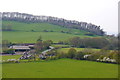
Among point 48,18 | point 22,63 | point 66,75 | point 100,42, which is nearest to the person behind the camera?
point 66,75

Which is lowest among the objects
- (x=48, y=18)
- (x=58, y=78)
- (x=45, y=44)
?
(x=58, y=78)

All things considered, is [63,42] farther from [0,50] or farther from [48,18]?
[48,18]

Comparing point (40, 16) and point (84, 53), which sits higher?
point (40, 16)

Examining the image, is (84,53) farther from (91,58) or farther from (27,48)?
(27,48)

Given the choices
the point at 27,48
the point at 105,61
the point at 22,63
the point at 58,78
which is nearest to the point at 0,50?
the point at 27,48

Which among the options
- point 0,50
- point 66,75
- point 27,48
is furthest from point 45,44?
point 66,75

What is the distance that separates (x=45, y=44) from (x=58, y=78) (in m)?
20.1

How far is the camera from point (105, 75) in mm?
19219

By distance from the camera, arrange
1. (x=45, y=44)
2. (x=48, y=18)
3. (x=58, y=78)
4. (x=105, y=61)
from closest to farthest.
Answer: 1. (x=58, y=78)
2. (x=105, y=61)
3. (x=45, y=44)
4. (x=48, y=18)

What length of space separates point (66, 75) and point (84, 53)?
36.8ft

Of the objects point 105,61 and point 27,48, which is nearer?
point 105,61

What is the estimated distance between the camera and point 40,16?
9406 cm

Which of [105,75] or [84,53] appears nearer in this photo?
[105,75]

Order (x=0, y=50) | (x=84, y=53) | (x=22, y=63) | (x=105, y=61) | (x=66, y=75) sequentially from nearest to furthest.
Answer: (x=66, y=75)
(x=22, y=63)
(x=105, y=61)
(x=84, y=53)
(x=0, y=50)
